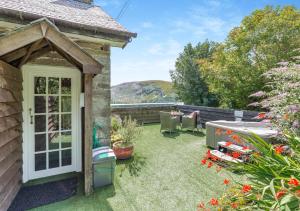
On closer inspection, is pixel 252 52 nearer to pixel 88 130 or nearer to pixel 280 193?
pixel 88 130

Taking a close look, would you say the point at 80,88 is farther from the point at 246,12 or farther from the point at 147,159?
the point at 246,12

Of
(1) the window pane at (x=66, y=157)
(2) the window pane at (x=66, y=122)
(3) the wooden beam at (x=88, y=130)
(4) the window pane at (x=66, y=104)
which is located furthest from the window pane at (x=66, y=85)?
(1) the window pane at (x=66, y=157)

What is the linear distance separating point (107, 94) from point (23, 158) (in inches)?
76.8

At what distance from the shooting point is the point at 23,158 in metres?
3.28

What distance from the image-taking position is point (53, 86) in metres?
A: 3.53

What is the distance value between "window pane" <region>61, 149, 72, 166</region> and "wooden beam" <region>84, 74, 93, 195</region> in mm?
983

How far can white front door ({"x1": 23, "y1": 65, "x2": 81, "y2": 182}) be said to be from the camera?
131 inches

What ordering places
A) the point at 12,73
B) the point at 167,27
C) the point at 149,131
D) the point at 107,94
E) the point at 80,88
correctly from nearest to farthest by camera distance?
the point at 12,73 → the point at 80,88 → the point at 107,94 → the point at 149,131 → the point at 167,27

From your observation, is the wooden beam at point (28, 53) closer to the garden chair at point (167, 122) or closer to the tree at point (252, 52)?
the garden chair at point (167, 122)

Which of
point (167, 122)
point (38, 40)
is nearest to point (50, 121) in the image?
point (38, 40)

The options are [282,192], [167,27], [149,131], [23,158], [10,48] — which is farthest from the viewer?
[167,27]

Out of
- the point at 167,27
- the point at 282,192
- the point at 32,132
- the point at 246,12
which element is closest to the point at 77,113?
the point at 32,132

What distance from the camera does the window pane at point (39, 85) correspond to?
11.1ft

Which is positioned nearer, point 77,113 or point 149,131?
point 77,113
